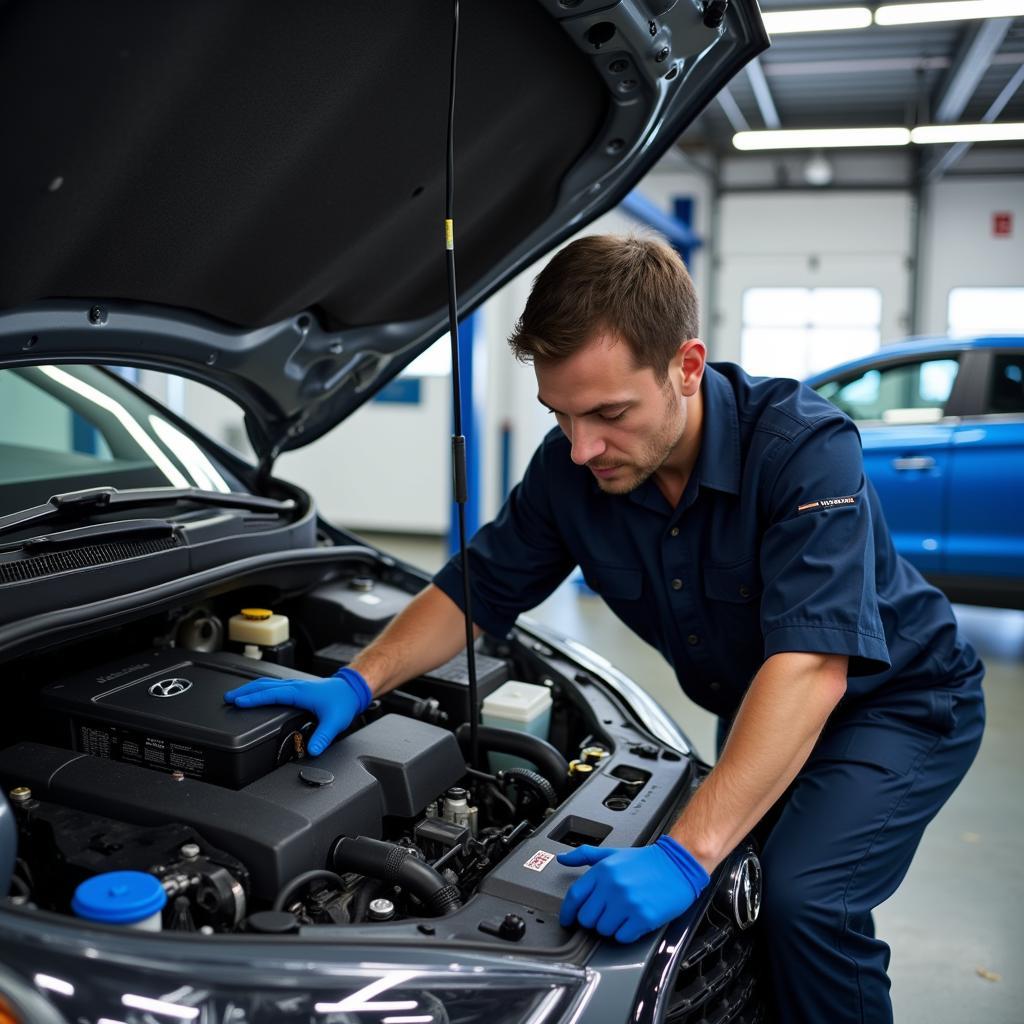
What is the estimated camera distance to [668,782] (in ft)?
5.10

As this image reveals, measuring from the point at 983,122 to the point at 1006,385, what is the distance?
214 inches

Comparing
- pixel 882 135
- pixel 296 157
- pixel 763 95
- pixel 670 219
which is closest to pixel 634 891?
pixel 296 157

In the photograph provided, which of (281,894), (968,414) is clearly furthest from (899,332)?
(281,894)

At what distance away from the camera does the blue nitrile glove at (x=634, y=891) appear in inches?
45.1

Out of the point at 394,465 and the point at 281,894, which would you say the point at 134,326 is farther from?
the point at 394,465

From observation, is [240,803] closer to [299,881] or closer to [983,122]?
[299,881]

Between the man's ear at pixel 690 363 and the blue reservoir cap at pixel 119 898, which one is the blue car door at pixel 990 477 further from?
the blue reservoir cap at pixel 119 898

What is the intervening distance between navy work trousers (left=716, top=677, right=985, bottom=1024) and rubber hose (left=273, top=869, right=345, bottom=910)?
25.2 inches

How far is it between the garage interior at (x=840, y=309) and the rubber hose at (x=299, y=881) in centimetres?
120

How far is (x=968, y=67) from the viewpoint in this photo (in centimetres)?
740

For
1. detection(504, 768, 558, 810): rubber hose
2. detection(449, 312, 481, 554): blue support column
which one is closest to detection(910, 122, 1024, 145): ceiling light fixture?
detection(449, 312, 481, 554): blue support column

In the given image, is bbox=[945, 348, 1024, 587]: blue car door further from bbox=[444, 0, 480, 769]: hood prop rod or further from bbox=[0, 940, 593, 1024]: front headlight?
bbox=[0, 940, 593, 1024]: front headlight

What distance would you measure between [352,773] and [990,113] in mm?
9494

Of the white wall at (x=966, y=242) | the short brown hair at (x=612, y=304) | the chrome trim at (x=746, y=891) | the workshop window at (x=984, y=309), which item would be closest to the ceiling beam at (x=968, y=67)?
the white wall at (x=966, y=242)
